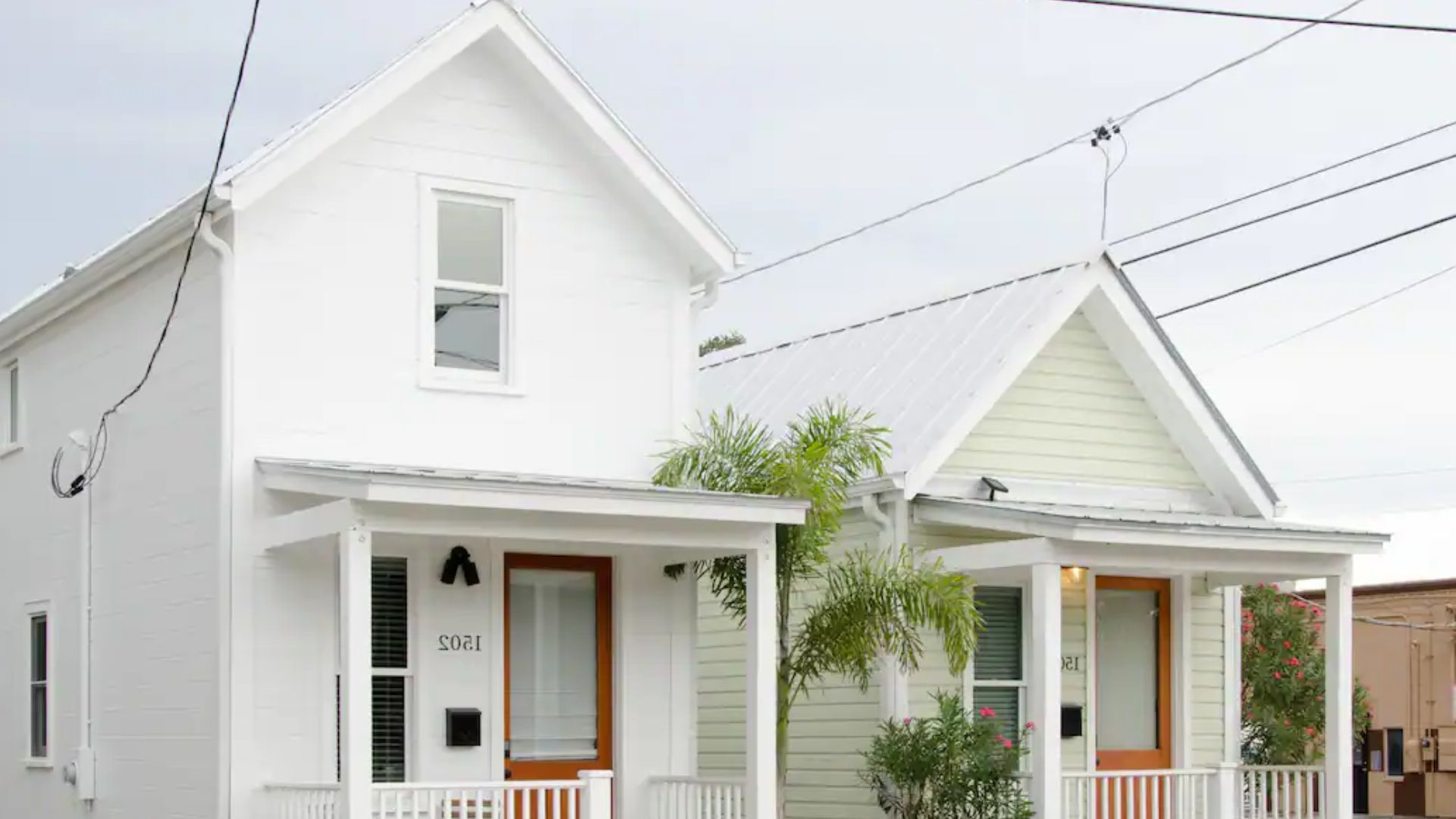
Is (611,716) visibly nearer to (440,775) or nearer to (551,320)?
(440,775)

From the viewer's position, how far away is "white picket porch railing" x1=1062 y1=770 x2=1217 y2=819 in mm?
16844

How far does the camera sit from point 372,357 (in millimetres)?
15086

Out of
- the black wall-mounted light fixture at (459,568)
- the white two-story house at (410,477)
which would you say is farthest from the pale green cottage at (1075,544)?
the black wall-mounted light fixture at (459,568)

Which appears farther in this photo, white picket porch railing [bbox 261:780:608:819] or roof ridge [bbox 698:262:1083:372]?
roof ridge [bbox 698:262:1083:372]

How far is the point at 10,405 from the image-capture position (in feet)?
61.1

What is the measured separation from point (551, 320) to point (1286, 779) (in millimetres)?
7859

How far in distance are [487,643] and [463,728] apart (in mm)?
689

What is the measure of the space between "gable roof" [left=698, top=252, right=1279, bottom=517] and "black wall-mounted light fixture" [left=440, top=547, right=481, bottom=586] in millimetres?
4022

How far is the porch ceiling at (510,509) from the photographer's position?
13.2m

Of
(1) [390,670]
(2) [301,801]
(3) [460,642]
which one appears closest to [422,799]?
(1) [390,670]

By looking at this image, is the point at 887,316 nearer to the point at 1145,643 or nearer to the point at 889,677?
the point at 1145,643

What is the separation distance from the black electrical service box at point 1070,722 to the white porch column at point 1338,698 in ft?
7.09

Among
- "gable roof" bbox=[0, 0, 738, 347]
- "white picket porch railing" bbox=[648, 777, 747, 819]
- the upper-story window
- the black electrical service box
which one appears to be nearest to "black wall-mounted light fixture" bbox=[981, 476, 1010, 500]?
the black electrical service box

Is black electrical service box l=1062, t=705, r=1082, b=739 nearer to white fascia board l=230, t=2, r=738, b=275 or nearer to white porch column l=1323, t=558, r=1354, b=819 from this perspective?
white porch column l=1323, t=558, r=1354, b=819
